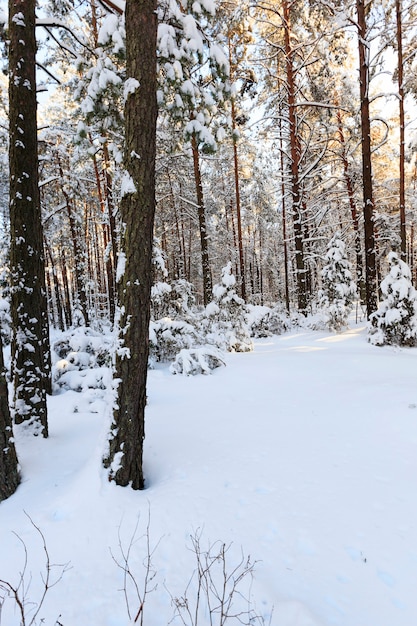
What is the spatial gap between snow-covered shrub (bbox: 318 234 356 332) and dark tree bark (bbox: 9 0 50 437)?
959cm

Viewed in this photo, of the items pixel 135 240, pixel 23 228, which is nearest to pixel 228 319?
pixel 23 228

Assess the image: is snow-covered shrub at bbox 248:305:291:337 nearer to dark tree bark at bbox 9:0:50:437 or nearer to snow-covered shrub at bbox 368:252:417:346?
snow-covered shrub at bbox 368:252:417:346

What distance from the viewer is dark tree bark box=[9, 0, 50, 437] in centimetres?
380

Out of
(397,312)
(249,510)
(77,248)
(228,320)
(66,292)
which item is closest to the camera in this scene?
(249,510)

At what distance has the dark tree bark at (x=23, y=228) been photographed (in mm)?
3805

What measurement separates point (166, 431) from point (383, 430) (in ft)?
8.03

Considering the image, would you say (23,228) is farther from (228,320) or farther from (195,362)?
(228,320)

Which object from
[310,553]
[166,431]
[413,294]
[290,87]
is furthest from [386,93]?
[310,553]

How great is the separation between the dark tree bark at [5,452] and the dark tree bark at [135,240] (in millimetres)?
A: 819

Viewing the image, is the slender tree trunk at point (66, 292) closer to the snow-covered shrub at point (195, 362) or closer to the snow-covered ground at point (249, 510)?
the snow-covered shrub at point (195, 362)

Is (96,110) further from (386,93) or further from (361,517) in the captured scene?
Result: (386,93)

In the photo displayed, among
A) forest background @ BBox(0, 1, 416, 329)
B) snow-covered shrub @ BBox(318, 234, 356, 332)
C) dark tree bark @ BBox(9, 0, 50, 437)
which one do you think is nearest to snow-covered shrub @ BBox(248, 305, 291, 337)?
forest background @ BBox(0, 1, 416, 329)

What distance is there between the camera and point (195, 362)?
7172 mm

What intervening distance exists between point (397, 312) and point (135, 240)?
728 centimetres
